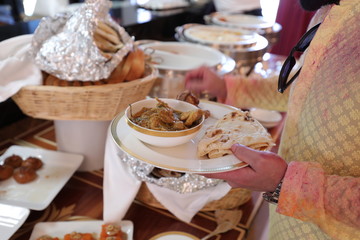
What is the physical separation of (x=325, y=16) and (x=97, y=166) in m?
0.78

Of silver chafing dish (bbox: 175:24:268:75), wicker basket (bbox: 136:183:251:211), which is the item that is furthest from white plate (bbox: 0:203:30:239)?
silver chafing dish (bbox: 175:24:268:75)

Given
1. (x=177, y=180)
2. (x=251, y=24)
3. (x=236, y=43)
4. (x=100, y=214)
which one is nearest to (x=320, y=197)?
(x=177, y=180)

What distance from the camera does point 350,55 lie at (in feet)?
1.82

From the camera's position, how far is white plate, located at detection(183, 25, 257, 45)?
1437 millimetres

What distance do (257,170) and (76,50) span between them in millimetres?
584

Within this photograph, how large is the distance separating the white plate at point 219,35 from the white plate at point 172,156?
3.09ft

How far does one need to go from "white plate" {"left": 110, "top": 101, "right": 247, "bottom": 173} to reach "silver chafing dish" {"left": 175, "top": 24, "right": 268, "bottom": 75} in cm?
89

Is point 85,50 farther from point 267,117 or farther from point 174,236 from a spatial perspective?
point 267,117

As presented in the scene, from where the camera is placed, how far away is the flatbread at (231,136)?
0.54 meters

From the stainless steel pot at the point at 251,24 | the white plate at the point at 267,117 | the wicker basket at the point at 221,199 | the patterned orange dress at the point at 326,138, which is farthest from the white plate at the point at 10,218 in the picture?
the stainless steel pot at the point at 251,24

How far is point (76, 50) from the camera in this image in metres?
0.83

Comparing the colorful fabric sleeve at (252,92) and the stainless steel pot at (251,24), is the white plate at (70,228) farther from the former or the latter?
the stainless steel pot at (251,24)

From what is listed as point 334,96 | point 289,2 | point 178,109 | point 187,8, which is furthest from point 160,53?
point 289,2

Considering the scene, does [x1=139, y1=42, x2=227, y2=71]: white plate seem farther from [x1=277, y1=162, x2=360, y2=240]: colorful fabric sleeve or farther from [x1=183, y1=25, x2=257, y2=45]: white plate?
[x1=277, y1=162, x2=360, y2=240]: colorful fabric sleeve
